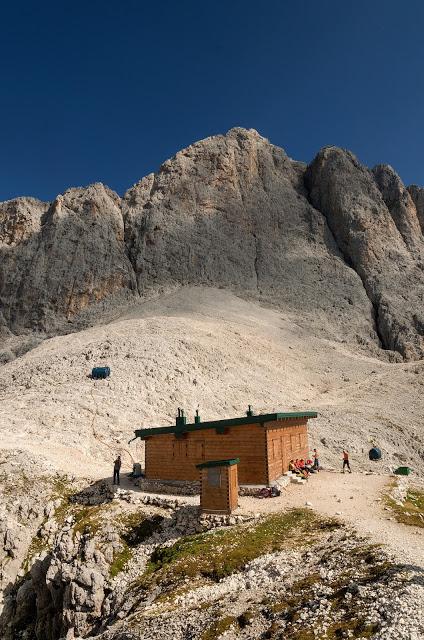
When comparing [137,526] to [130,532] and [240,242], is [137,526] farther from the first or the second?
[240,242]

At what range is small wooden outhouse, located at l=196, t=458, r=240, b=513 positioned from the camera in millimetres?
21203

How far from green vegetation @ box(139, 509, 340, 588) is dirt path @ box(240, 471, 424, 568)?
1456mm

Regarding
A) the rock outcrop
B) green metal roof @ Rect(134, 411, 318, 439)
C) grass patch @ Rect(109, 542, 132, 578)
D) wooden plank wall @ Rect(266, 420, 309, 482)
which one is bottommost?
grass patch @ Rect(109, 542, 132, 578)

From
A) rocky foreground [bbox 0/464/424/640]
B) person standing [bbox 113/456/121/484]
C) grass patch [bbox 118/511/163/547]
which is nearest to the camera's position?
rocky foreground [bbox 0/464/424/640]

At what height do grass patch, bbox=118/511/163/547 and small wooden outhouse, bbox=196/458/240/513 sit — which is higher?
small wooden outhouse, bbox=196/458/240/513

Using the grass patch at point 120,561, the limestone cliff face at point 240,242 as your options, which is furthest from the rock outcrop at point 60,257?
the grass patch at point 120,561

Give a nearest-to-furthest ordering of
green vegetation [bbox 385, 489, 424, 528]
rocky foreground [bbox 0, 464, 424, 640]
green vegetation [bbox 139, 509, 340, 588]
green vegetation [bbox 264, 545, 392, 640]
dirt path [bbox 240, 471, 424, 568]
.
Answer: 1. green vegetation [bbox 264, 545, 392, 640]
2. rocky foreground [bbox 0, 464, 424, 640]
3. dirt path [bbox 240, 471, 424, 568]
4. green vegetation [bbox 139, 509, 340, 588]
5. green vegetation [bbox 385, 489, 424, 528]

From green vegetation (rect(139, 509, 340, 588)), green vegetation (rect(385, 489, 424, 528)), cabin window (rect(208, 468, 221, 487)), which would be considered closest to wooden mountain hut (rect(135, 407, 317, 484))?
cabin window (rect(208, 468, 221, 487))

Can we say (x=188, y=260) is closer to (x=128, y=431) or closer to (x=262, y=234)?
(x=262, y=234)

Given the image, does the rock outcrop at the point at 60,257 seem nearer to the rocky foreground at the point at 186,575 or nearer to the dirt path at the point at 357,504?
the rocky foreground at the point at 186,575

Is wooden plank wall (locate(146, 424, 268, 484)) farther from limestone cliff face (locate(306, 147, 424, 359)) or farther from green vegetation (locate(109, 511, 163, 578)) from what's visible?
limestone cliff face (locate(306, 147, 424, 359))

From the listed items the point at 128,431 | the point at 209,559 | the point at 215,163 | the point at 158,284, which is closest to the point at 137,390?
the point at 128,431

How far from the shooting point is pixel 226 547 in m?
17.7

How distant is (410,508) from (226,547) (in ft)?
31.2
